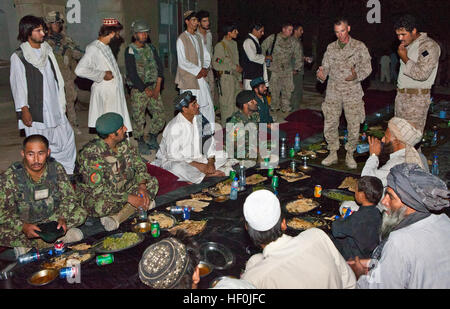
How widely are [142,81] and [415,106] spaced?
4.70m

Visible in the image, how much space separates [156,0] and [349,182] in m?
10.9

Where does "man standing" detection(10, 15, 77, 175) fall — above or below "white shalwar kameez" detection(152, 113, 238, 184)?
above

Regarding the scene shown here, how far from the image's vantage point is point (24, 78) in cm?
564

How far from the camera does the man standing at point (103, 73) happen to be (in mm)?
6586

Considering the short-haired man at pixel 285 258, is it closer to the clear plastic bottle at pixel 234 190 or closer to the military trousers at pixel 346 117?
the clear plastic bottle at pixel 234 190

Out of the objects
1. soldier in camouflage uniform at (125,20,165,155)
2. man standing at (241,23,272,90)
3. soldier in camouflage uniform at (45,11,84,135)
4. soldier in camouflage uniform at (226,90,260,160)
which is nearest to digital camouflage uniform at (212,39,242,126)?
man standing at (241,23,272,90)

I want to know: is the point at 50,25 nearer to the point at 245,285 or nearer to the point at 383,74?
the point at 245,285

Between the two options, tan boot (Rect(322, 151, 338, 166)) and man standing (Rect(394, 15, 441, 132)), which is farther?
tan boot (Rect(322, 151, 338, 166))

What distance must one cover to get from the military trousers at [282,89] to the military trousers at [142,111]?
4.05 m

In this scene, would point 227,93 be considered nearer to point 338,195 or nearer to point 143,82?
point 143,82

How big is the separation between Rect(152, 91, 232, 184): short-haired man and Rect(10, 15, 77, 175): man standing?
1610 millimetres

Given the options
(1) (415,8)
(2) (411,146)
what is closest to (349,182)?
(2) (411,146)

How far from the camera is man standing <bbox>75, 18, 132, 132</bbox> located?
259 inches

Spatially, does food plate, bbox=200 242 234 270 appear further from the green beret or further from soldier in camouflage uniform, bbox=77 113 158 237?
the green beret
